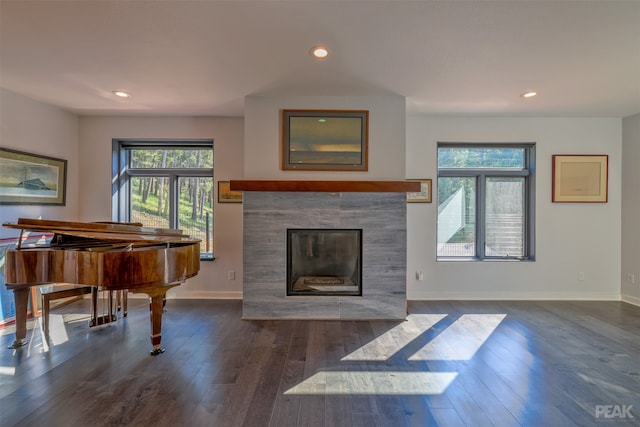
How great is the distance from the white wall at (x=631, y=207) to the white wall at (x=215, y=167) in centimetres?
555

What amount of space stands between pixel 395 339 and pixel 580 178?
147 inches

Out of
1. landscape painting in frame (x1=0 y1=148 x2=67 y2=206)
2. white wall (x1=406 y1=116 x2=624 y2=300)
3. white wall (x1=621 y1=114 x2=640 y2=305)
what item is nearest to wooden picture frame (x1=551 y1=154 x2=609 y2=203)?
white wall (x1=406 y1=116 x2=624 y2=300)

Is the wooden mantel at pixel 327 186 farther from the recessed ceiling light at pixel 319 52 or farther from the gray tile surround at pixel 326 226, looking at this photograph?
the recessed ceiling light at pixel 319 52

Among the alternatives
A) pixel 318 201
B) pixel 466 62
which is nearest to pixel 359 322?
pixel 318 201

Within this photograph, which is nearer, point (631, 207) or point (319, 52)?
point (319, 52)

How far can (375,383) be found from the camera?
2.04 meters

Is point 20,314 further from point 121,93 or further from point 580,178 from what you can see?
point 580,178

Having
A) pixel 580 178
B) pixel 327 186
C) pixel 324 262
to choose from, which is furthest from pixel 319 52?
pixel 580 178

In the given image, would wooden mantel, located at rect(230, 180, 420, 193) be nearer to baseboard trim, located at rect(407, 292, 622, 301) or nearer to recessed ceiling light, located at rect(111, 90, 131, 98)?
recessed ceiling light, located at rect(111, 90, 131, 98)

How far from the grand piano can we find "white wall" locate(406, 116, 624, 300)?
122 inches

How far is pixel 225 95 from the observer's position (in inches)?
128

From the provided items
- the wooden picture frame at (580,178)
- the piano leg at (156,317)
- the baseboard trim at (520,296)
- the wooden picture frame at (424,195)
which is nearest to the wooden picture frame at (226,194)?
the piano leg at (156,317)

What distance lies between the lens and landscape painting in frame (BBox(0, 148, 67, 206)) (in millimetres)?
3105

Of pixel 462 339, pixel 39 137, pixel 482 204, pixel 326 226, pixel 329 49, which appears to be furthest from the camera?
pixel 482 204
